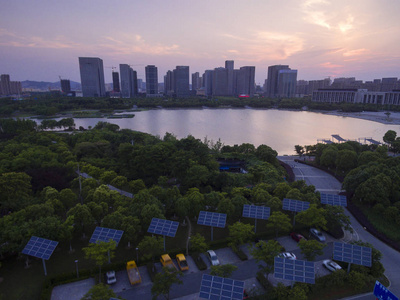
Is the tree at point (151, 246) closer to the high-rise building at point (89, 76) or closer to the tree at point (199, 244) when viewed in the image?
the tree at point (199, 244)

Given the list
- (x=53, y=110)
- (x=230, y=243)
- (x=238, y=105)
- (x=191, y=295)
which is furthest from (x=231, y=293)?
(x=238, y=105)

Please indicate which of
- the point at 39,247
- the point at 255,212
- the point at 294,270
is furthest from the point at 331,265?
the point at 39,247

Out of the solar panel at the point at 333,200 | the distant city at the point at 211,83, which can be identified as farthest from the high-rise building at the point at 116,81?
the solar panel at the point at 333,200

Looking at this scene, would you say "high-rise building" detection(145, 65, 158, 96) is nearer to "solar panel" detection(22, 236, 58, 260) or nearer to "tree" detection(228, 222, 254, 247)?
"solar panel" detection(22, 236, 58, 260)

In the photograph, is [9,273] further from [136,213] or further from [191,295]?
[191,295]

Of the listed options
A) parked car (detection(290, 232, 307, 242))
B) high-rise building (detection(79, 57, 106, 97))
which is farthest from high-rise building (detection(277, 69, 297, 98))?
parked car (detection(290, 232, 307, 242))


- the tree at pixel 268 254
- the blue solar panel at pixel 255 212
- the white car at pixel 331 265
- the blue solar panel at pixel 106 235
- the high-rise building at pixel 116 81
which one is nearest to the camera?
the tree at pixel 268 254
